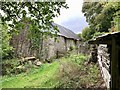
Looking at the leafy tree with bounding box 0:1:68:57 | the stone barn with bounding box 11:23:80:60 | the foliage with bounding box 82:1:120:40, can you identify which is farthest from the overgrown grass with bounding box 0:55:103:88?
the stone barn with bounding box 11:23:80:60

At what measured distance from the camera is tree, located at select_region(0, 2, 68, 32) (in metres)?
2.50

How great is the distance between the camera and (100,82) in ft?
18.5

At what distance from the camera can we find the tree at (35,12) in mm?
2500

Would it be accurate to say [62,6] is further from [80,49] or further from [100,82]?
[80,49]

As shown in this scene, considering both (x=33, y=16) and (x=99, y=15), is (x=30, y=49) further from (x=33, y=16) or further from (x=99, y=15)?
(x=33, y=16)

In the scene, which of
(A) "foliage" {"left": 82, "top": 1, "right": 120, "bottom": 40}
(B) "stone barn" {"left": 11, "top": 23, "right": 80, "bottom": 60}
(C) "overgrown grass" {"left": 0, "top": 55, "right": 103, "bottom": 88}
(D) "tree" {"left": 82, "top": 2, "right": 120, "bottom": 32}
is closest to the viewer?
(C) "overgrown grass" {"left": 0, "top": 55, "right": 103, "bottom": 88}

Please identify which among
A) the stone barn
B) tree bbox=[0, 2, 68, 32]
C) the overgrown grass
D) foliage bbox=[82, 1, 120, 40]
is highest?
foliage bbox=[82, 1, 120, 40]

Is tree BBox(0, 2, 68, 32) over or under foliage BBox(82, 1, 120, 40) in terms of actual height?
under

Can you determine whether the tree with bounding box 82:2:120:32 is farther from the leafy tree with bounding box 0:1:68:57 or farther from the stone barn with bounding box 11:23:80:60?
the leafy tree with bounding box 0:1:68:57

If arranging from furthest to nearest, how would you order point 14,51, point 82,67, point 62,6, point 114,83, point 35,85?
point 14,51 < point 82,67 < point 35,85 < point 62,6 < point 114,83

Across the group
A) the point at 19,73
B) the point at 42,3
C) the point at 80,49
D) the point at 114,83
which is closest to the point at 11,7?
the point at 42,3

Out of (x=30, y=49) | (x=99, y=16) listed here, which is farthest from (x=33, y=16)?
(x=30, y=49)

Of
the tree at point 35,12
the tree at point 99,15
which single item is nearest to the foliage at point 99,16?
the tree at point 99,15

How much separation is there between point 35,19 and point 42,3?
0.19 m
